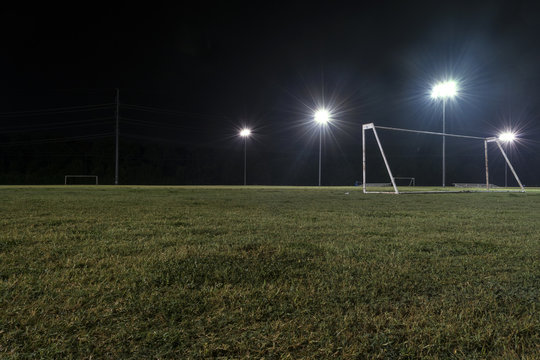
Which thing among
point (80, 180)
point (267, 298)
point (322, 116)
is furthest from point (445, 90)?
point (80, 180)

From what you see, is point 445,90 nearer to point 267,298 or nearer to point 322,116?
point 322,116

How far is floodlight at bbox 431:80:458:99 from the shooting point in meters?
24.4

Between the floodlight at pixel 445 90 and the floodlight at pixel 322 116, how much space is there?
9904 mm

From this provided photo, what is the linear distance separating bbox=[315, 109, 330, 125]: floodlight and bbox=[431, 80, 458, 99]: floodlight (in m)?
9.90

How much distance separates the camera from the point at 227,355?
119cm

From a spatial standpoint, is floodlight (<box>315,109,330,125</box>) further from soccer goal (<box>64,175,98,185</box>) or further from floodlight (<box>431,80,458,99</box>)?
soccer goal (<box>64,175,98,185</box>)

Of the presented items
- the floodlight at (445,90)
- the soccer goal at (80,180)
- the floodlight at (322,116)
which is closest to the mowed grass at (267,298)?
the floodlight at (445,90)

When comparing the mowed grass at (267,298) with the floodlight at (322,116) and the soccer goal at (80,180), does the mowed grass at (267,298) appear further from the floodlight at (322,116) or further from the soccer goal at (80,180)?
the soccer goal at (80,180)

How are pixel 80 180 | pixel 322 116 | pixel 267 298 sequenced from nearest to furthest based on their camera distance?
pixel 267 298
pixel 322 116
pixel 80 180

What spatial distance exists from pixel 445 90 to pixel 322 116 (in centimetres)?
1111

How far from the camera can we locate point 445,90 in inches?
966

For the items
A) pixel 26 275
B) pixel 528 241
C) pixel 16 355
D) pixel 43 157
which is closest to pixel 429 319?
pixel 16 355

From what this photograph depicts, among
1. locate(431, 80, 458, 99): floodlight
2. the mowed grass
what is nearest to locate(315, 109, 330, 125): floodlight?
locate(431, 80, 458, 99): floodlight

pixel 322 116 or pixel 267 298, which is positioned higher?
pixel 322 116
